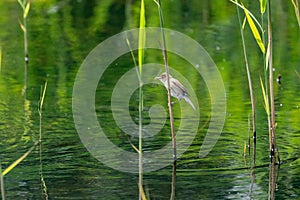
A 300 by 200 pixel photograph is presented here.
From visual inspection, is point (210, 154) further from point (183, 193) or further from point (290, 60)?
point (290, 60)

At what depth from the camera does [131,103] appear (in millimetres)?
6426

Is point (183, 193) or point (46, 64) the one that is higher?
point (46, 64)

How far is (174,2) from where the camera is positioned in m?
10.5

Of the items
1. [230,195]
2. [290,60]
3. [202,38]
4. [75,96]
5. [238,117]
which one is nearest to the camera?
[230,195]

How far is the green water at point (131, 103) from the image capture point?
4516mm

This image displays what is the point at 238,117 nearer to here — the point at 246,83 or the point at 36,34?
the point at 246,83

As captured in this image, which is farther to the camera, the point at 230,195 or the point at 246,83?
the point at 246,83

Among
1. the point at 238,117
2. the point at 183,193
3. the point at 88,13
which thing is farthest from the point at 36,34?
the point at 183,193

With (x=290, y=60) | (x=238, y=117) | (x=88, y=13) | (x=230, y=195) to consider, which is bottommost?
(x=230, y=195)

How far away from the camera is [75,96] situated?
6.67 m

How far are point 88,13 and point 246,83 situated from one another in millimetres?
3648

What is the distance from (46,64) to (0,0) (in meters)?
3.05

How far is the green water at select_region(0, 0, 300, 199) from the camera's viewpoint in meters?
4.52

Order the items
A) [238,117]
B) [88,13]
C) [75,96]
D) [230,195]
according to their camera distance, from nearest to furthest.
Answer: [230,195], [238,117], [75,96], [88,13]
